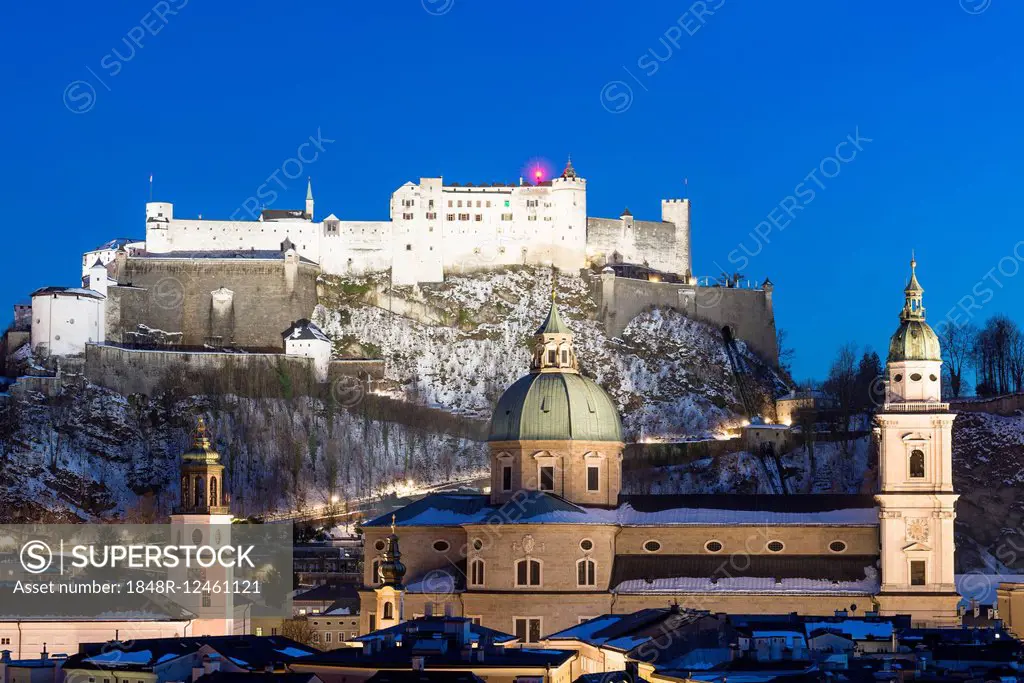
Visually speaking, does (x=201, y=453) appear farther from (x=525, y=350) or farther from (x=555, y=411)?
(x=525, y=350)

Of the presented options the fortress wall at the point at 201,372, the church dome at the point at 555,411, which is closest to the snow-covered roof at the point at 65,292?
the fortress wall at the point at 201,372

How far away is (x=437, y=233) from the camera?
150 m

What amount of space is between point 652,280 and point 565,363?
61.7 meters

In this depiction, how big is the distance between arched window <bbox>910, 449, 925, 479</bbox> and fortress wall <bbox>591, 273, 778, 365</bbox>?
2581 inches

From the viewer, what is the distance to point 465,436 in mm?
139125

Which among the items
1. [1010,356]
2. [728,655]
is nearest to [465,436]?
[1010,356]

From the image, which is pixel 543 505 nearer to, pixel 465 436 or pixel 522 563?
pixel 522 563

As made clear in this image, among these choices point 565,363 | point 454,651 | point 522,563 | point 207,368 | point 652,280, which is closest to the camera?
point 454,651

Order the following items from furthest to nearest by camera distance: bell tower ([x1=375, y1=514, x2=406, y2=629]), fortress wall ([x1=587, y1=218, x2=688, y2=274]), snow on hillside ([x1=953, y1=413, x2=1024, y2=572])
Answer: fortress wall ([x1=587, y1=218, x2=688, y2=274]) < snow on hillside ([x1=953, y1=413, x2=1024, y2=572]) < bell tower ([x1=375, y1=514, x2=406, y2=629])

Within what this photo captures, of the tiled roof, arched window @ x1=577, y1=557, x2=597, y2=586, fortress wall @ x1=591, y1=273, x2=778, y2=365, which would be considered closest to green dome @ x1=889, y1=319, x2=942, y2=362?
the tiled roof

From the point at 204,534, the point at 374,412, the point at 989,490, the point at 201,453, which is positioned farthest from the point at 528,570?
the point at 374,412

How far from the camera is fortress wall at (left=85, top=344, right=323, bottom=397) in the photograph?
136 m

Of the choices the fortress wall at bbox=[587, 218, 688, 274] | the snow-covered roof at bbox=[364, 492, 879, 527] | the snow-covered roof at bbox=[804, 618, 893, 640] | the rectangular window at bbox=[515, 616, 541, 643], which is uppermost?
the fortress wall at bbox=[587, 218, 688, 274]

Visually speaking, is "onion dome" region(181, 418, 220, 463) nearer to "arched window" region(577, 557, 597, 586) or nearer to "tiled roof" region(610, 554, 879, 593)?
"arched window" region(577, 557, 597, 586)
